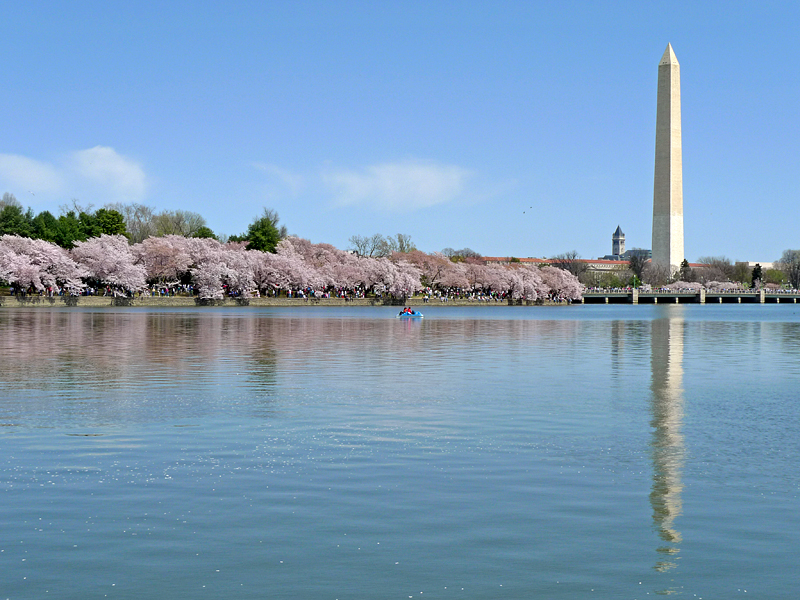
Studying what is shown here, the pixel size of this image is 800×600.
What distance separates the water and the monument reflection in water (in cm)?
4

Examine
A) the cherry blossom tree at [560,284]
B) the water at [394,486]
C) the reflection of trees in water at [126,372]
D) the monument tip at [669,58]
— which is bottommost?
the water at [394,486]

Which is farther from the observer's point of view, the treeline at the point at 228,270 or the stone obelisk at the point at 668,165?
the stone obelisk at the point at 668,165

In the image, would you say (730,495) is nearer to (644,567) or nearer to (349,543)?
(644,567)

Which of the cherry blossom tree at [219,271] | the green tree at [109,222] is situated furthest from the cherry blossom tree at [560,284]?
the green tree at [109,222]

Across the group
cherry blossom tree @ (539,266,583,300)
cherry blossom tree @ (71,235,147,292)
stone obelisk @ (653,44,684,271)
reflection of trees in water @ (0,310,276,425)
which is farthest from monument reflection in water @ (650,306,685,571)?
cherry blossom tree @ (539,266,583,300)

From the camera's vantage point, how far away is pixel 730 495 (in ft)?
34.7

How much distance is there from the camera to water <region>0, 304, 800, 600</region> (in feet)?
25.0

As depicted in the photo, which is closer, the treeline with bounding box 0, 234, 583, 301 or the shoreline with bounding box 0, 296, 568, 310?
the shoreline with bounding box 0, 296, 568, 310

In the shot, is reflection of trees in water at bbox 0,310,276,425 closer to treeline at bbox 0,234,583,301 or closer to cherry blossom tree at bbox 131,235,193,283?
treeline at bbox 0,234,583,301

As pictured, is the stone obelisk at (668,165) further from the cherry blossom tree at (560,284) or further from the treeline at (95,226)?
the treeline at (95,226)

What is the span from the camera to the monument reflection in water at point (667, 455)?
8.77m

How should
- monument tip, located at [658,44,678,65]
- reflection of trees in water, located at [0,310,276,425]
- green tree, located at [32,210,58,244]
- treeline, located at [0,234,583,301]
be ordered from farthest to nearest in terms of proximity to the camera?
monument tip, located at [658,44,678,65]
green tree, located at [32,210,58,244]
treeline, located at [0,234,583,301]
reflection of trees in water, located at [0,310,276,425]

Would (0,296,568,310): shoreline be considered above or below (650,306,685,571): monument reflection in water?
above

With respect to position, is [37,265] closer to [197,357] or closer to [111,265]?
[111,265]
